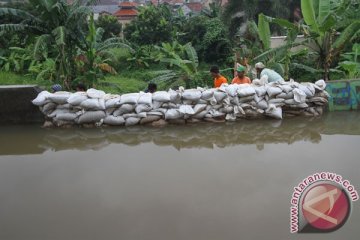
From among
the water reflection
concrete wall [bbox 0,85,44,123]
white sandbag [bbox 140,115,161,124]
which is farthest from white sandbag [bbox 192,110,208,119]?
concrete wall [bbox 0,85,44,123]

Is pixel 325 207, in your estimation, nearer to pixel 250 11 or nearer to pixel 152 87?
pixel 152 87

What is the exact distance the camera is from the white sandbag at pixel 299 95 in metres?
5.27

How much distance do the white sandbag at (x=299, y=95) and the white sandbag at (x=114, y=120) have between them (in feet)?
7.57

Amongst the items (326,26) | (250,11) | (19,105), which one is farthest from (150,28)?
(19,105)

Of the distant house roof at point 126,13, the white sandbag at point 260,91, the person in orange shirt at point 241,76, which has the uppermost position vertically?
the distant house roof at point 126,13

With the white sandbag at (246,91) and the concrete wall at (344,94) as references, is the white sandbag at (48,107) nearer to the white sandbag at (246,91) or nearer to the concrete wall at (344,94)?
the white sandbag at (246,91)

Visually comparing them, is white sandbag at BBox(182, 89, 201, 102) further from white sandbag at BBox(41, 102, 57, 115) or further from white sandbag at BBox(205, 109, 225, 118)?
white sandbag at BBox(41, 102, 57, 115)

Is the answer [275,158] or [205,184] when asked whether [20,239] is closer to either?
[205,184]

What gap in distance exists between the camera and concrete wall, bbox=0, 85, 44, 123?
5.19 metres

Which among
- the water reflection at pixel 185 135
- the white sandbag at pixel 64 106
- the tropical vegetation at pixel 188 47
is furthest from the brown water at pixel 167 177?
the tropical vegetation at pixel 188 47

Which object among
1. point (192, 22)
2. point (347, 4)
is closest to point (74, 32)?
point (347, 4)

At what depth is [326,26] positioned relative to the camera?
646 centimetres

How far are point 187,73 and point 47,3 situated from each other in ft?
8.56

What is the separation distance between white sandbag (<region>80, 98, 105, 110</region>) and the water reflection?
0.29m
